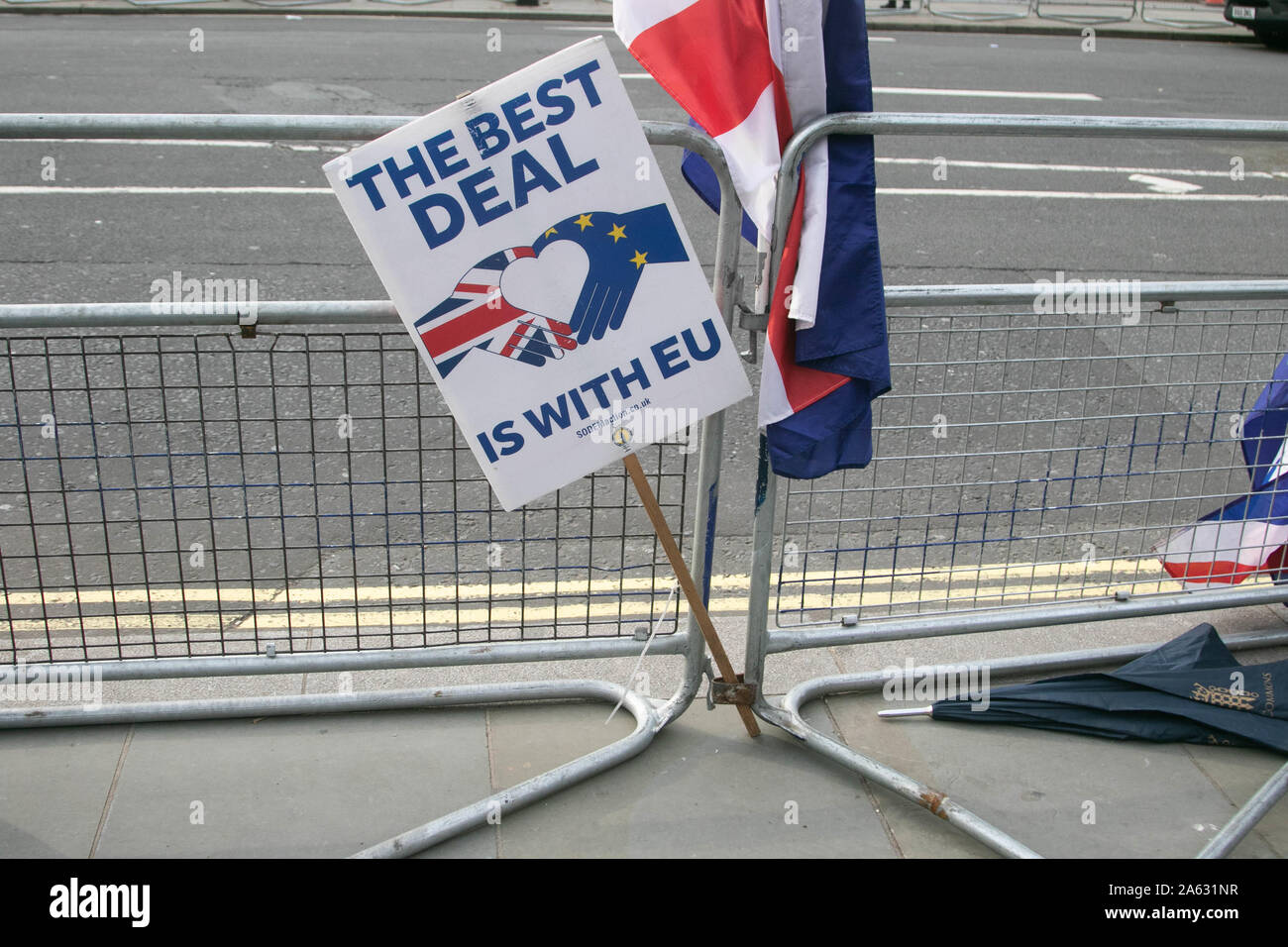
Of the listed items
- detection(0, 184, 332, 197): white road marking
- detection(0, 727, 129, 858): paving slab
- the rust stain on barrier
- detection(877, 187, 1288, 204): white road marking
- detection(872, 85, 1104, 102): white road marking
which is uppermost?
detection(872, 85, 1104, 102): white road marking

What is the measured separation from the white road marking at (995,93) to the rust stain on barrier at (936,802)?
1047 cm

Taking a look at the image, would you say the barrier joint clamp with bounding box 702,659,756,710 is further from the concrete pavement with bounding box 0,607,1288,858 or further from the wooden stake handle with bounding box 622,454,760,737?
the concrete pavement with bounding box 0,607,1288,858

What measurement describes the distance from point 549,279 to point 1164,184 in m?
9.03

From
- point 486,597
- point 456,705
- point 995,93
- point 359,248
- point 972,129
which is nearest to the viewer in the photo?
point 972,129

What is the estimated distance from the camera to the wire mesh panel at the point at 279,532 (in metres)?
4.03

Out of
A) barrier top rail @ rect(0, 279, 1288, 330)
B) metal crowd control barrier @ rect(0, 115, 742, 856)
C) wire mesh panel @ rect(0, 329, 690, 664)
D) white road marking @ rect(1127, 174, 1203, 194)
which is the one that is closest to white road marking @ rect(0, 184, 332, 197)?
metal crowd control barrier @ rect(0, 115, 742, 856)

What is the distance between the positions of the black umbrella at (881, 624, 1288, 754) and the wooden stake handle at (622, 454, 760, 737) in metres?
0.52

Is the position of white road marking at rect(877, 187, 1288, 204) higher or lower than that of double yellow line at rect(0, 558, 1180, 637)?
higher

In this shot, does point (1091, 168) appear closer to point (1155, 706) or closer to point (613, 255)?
point (1155, 706)

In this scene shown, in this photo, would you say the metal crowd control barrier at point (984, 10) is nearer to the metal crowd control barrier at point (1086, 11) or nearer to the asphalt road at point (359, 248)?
the metal crowd control barrier at point (1086, 11)

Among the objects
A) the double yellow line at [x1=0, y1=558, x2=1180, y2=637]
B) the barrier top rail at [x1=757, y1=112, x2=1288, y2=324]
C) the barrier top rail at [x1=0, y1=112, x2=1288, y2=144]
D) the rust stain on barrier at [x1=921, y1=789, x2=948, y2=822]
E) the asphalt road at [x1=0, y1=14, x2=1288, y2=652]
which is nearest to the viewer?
the barrier top rail at [x1=0, y1=112, x2=1288, y2=144]

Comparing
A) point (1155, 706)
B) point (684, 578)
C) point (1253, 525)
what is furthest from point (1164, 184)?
point (684, 578)

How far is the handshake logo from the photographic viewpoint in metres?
2.91

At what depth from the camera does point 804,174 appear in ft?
10.1
